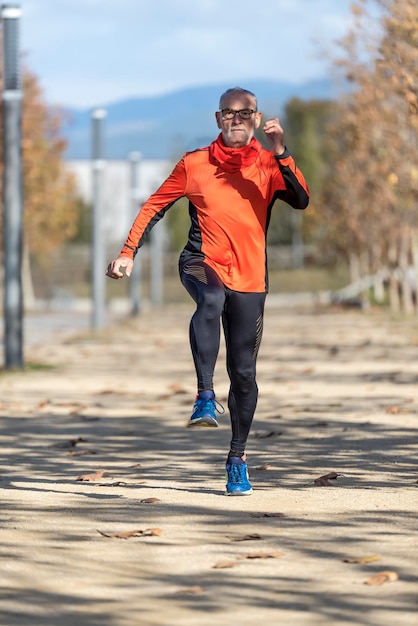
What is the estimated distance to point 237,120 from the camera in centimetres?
778

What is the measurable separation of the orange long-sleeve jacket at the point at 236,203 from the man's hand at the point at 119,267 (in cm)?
31

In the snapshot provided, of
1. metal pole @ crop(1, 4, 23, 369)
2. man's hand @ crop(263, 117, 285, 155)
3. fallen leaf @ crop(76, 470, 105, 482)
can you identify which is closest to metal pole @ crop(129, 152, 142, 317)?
metal pole @ crop(1, 4, 23, 369)

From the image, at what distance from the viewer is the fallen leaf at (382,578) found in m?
5.82

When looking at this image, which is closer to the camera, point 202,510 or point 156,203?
point 202,510

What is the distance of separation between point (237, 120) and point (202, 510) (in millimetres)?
1924

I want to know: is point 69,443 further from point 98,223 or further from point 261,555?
point 98,223

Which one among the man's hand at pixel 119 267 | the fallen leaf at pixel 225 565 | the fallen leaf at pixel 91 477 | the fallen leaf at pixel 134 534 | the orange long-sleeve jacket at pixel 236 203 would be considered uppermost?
the orange long-sleeve jacket at pixel 236 203

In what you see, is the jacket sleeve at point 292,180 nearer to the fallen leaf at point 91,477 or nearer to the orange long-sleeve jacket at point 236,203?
the orange long-sleeve jacket at point 236,203

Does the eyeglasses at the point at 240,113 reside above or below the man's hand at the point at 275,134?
above

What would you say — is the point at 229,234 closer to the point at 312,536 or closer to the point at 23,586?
the point at 312,536

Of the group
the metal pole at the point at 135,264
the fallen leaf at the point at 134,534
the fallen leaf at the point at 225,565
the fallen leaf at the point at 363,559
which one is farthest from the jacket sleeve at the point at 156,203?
the metal pole at the point at 135,264

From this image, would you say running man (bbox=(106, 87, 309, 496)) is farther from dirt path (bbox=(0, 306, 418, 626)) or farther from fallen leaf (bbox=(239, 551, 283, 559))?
fallen leaf (bbox=(239, 551, 283, 559))

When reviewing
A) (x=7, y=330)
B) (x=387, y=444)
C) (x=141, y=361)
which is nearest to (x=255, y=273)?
(x=387, y=444)

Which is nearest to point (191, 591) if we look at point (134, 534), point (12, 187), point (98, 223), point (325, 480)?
point (134, 534)
